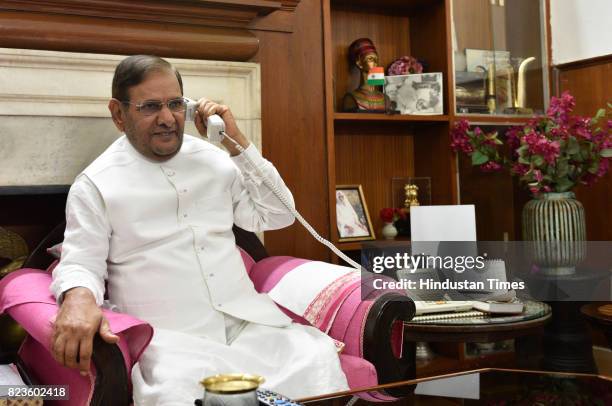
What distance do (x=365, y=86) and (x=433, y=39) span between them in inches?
19.9

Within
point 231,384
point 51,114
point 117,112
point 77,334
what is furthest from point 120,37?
point 231,384

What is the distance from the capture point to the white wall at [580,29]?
3609 millimetres

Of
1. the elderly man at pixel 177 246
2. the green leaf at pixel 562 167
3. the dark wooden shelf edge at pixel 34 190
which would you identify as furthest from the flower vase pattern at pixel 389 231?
the dark wooden shelf edge at pixel 34 190

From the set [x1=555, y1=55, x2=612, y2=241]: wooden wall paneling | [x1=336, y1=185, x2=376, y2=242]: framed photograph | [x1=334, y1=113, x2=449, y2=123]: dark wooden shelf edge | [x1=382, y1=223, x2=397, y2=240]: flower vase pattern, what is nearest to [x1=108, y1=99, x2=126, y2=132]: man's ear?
[x1=334, y1=113, x2=449, y2=123]: dark wooden shelf edge

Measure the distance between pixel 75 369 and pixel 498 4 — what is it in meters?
3.06

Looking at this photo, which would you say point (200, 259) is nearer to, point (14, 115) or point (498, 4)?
point (14, 115)

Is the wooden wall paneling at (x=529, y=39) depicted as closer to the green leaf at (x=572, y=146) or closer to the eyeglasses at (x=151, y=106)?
the green leaf at (x=572, y=146)

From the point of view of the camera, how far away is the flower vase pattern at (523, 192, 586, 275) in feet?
10.4

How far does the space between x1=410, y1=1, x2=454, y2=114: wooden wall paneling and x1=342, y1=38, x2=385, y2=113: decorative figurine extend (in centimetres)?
36

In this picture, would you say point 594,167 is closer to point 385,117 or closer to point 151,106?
point 385,117

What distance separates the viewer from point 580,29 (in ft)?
12.3

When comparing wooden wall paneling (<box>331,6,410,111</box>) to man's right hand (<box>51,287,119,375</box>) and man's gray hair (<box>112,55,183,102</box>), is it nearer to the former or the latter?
man's gray hair (<box>112,55,183,102</box>)

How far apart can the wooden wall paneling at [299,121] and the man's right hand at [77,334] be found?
1477mm

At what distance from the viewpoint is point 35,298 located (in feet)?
→ 6.12
